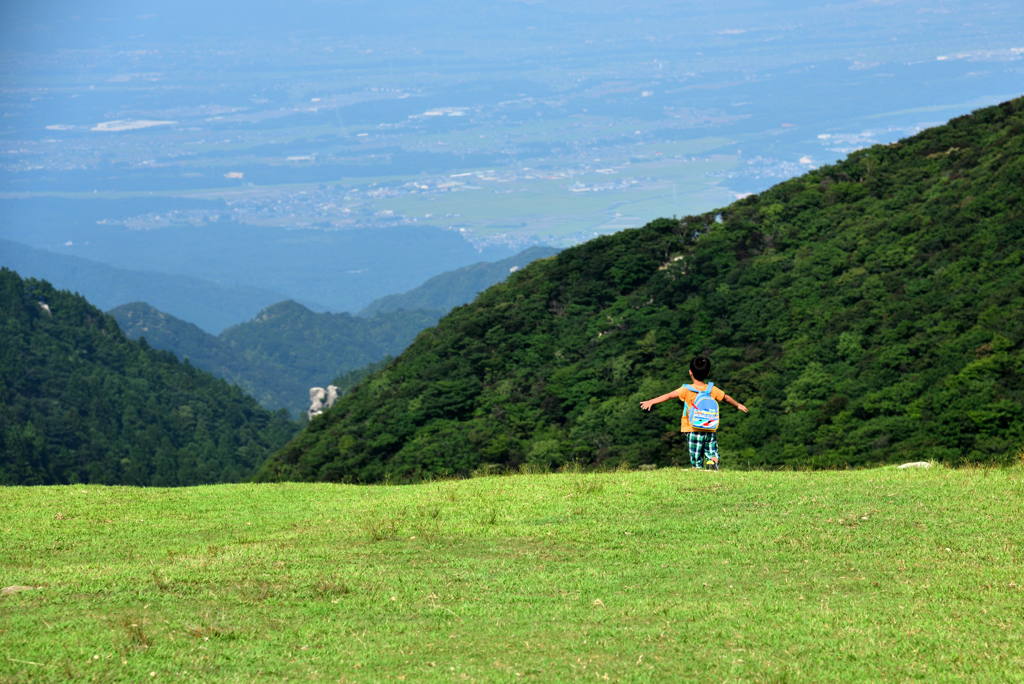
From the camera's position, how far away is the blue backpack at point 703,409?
14055 millimetres

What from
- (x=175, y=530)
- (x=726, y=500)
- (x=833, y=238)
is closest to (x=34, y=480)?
(x=833, y=238)

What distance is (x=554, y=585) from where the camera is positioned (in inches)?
392

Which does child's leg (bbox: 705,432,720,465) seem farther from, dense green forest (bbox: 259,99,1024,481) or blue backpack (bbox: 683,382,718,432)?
dense green forest (bbox: 259,99,1024,481)

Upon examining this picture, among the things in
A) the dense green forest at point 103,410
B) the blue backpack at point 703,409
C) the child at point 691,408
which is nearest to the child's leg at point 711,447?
the child at point 691,408

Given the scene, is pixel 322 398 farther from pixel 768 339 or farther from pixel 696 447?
pixel 696 447

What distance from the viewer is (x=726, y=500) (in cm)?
1339

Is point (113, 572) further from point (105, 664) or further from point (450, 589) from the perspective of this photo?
point (450, 589)

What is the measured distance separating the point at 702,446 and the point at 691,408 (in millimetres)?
1267

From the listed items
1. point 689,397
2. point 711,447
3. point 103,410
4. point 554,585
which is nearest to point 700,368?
point 689,397

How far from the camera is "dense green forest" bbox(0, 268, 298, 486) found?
326 ft

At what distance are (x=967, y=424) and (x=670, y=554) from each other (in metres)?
20.8

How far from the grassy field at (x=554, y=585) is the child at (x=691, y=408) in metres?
0.34

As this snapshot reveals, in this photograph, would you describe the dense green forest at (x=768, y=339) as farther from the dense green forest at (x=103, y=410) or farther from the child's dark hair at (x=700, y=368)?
the dense green forest at (x=103, y=410)

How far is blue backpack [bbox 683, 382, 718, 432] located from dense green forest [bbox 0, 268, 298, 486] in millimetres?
88985
